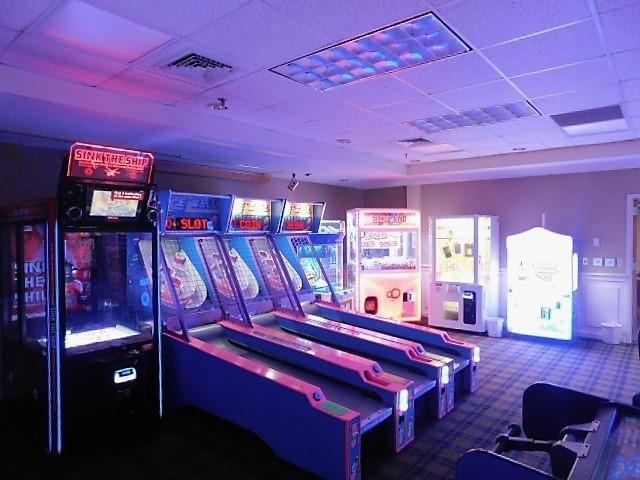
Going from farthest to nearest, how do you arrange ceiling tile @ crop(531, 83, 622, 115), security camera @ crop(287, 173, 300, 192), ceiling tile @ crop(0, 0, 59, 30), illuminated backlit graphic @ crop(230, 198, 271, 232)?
1. security camera @ crop(287, 173, 300, 192)
2. illuminated backlit graphic @ crop(230, 198, 271, 232)
3. ceiling tile @ crop(531, 83, 622, 115)
4. ceiling tile @ crop(0, 0, 59, 30)

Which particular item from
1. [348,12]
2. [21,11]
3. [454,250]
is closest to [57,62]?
[21,11]

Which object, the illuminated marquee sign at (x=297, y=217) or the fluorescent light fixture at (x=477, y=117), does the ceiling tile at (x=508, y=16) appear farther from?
the illuminated marquee sign at (x=297, y=217)

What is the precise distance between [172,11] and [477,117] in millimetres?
3305

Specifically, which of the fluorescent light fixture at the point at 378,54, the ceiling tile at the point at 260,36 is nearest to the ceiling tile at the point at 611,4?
the fluorescent light fixture at the point at 378,54

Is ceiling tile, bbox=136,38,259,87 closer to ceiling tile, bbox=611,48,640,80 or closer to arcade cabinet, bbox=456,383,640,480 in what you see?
ceiling tile, bbox=611,48,640,80

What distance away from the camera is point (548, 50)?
2826mm

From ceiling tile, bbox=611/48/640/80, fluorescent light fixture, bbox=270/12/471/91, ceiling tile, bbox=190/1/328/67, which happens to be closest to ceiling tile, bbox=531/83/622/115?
ceiling tile, bbox=611/48/640/80

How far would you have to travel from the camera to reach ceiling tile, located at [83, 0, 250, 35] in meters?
2.19

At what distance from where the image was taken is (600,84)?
137 inches

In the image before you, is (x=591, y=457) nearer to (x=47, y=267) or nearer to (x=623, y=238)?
(x=47, y=267)

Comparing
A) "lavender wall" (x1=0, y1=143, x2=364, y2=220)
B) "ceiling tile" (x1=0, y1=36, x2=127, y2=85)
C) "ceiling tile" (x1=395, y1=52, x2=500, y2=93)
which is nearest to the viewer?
"ceiling tile" (x1=0, y1=36, x2=127, y2=85)

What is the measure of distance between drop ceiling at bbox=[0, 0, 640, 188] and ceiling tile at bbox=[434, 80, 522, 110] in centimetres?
2

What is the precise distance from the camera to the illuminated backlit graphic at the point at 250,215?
5020 millimetres

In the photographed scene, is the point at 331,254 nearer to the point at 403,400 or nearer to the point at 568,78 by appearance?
the point at 403,400
